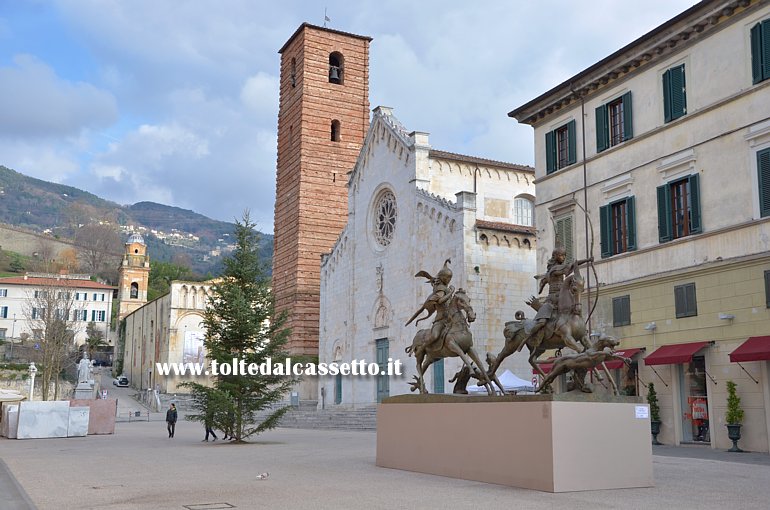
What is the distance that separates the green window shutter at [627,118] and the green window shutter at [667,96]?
1452mm

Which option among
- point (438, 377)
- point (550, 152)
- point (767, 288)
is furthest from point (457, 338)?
point (438, 377)

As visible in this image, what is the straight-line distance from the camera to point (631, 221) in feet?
84.6

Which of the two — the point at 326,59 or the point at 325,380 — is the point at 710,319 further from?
the point at 326,59

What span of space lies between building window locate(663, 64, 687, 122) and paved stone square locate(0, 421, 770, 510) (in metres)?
10.1

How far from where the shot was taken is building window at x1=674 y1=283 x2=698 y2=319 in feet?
76.0

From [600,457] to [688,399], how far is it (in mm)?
12323

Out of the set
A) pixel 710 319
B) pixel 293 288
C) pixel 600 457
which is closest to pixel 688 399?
pixel 710 319

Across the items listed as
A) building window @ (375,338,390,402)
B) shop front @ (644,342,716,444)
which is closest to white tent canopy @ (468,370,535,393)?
shop front @ (644,342,716,444)

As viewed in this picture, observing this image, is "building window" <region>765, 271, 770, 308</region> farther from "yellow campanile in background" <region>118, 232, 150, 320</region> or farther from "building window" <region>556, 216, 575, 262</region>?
"yellow campanile in background" <region>118, 232, 150, 320</region>

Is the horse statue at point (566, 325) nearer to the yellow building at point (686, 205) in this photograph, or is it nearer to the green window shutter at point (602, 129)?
the yellow building at point (686, 205)

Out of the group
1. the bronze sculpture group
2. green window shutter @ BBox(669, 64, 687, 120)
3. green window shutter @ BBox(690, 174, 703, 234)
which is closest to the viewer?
the bronze sculpture group

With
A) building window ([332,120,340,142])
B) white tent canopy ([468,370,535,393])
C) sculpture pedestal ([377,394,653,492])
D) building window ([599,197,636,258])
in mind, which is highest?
building window ([332,120,340,142])

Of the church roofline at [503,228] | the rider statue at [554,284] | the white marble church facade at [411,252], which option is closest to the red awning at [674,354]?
the rider statue at [554,284]

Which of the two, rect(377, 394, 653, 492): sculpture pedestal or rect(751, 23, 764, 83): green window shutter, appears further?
rect(751, 23, 764, 83): green window shutter
